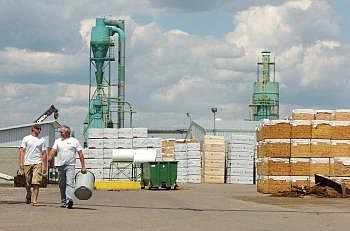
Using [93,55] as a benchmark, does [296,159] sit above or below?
below

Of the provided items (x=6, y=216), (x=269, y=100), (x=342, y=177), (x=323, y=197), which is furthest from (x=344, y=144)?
(x=269, y=100)

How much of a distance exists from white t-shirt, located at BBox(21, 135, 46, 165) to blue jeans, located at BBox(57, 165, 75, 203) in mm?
1027

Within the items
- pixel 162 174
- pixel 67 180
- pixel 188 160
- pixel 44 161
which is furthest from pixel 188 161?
pixel 67 180

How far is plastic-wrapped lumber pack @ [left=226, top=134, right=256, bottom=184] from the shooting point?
183 ft

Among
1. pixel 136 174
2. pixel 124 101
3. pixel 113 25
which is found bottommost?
pixel 136 174

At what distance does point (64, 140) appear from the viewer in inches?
711

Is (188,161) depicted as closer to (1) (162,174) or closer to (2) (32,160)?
(1) (162,174)

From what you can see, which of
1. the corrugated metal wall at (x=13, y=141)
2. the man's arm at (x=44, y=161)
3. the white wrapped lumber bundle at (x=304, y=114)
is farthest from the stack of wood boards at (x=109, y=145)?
the man's arm at (x=44, y=161)

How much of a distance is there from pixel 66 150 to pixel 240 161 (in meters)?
39.0

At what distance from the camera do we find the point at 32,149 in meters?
18.6

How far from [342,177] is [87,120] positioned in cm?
4626

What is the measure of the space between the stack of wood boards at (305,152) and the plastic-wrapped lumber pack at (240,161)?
1011 inches

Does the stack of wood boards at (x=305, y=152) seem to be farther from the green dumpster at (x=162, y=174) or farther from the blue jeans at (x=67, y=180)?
the blue jeans at (x=67, y=180)

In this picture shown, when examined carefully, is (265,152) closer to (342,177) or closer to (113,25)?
(342,177)
